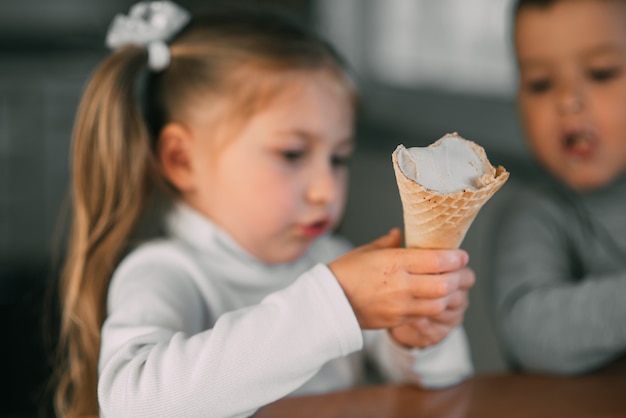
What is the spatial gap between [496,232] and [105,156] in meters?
0.53

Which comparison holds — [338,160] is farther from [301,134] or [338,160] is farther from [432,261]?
[432,261]

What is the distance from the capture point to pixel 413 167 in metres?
0.54

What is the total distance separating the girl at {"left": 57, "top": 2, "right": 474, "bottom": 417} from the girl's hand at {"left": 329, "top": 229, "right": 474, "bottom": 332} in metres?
0.09

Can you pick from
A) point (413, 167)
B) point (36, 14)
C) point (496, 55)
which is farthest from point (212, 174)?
point (36, 14)

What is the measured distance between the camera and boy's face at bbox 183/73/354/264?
0.86 meters

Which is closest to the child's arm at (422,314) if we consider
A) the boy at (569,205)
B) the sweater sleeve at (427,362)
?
the sweater sleeve at (427,362)

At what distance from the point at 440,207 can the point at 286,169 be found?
343 mm

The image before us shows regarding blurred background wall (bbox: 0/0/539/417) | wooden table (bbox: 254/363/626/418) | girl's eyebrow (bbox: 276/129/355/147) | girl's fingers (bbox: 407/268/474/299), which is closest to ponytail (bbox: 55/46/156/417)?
girl's eyebrow (bbox: 276/129/355/147)

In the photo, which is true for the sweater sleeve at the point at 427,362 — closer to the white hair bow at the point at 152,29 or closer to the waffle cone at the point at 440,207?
the waffle cone at the point at 440,207

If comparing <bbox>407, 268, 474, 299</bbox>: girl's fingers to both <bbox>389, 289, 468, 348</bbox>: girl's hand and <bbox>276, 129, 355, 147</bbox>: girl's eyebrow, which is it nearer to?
<bbox>389, 289, 468, 348</bbox>: girl's hand

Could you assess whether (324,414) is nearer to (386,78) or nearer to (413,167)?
(413,167)

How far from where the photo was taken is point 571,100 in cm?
93

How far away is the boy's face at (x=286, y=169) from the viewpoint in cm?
86

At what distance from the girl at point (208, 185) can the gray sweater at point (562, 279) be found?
9 cm
